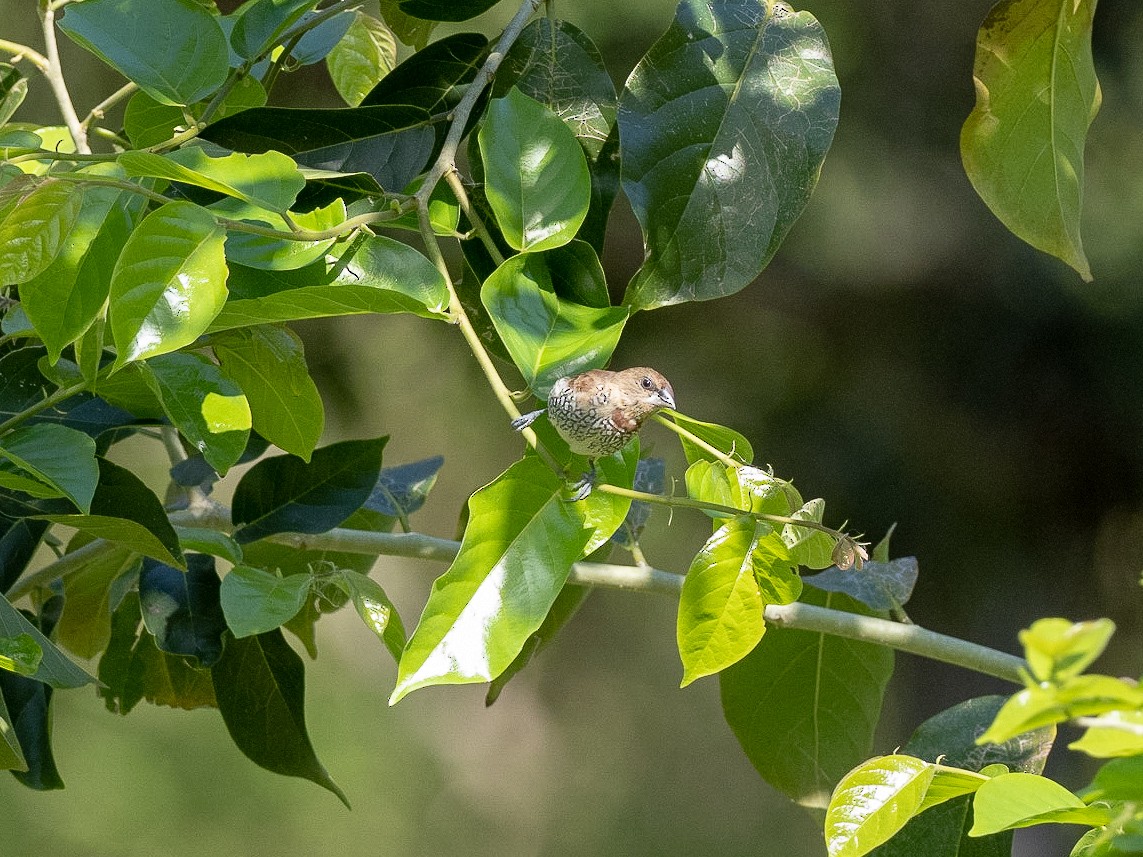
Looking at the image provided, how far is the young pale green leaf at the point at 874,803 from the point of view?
1.26 feet

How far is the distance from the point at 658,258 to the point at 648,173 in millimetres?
36

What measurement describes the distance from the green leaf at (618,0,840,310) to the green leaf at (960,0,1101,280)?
0.10 m

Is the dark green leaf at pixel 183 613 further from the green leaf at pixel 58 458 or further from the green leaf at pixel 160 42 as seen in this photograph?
the green leaf at pixel 160 42

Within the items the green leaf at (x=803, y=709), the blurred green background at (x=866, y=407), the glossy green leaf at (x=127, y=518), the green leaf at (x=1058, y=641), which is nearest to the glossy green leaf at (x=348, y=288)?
the glossy green leaf at (x=127, y=518)

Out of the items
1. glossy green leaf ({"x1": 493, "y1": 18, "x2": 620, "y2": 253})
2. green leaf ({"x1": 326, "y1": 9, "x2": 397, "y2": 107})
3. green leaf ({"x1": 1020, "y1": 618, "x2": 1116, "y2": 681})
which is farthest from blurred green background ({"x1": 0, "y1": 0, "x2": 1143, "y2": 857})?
green leaf ({"x1": 1020, "y1": 618, "x2": 1116, "y2": 681})

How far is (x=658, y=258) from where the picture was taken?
0.46 m

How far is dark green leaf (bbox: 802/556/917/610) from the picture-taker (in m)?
0.65

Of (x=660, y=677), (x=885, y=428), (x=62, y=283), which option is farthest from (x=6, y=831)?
(x=62, y=283)

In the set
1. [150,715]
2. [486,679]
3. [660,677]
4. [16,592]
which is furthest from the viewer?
[660,677]

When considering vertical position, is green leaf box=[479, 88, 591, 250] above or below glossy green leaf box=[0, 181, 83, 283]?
below

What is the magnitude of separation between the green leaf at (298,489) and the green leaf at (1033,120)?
1.08ft

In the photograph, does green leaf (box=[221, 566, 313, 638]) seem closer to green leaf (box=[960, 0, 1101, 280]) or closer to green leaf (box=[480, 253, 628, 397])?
green leaf (box=[480, 253, 628, 397])

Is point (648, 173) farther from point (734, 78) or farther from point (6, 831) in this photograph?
point (6, 831)

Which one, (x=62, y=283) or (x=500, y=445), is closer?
(x=62, y=283)
